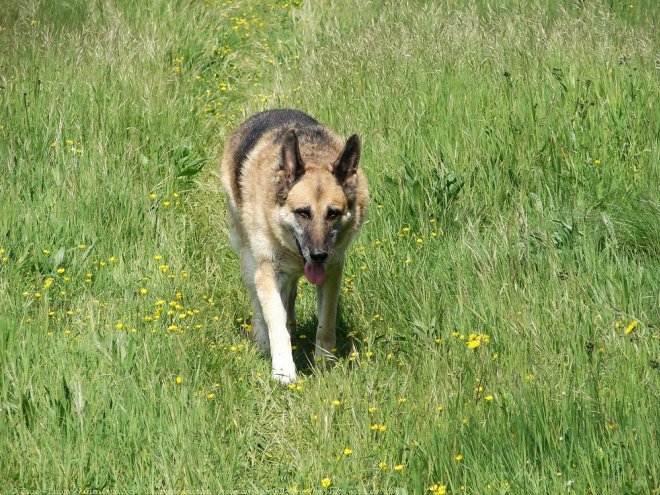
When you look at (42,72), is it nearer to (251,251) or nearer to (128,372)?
(251,251)

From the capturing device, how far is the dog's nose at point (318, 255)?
231 inches

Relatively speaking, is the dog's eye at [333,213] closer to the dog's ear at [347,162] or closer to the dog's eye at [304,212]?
the dog's eye at [304,212]

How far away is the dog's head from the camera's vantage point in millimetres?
5984

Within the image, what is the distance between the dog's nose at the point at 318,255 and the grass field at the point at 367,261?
0.57m

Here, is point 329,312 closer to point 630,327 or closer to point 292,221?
point 292,221

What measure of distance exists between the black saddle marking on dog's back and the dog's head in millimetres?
714

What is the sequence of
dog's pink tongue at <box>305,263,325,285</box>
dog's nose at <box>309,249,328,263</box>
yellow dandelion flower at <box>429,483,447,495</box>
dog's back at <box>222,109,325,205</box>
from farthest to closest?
dog's back at <box>222,109,325,205</box> → dog's pink tongue at <box>305,263,325,285</box> → dog's nose at <box>309,249,328,263</box> → yellow dandelion flower at <box>429,483,447,495</box>

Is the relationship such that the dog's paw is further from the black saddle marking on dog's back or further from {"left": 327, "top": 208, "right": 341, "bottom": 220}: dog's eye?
the black saddle marking on dog's back

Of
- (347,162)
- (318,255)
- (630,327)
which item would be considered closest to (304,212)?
(318,255)

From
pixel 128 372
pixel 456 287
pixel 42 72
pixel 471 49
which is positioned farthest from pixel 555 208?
pixel 42 72

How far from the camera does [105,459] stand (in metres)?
4.39

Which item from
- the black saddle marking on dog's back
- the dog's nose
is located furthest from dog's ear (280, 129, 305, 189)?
the black saddle marking on dog's back

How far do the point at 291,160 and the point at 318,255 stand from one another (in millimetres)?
700

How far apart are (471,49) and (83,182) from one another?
3790 mm
